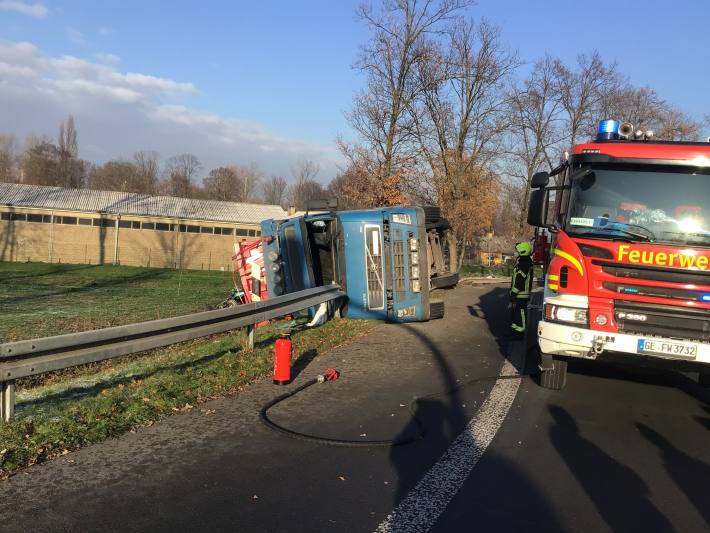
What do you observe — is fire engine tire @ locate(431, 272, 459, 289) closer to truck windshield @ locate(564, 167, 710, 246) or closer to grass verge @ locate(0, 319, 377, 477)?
grass verge @ locate(0, 319, 377, 477)

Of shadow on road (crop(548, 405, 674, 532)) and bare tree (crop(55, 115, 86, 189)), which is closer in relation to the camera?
shadow on road (crop(548, 405, 674, 532))

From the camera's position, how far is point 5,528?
338cm

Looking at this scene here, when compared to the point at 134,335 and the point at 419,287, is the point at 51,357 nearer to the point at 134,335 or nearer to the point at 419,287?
the point at 134,335

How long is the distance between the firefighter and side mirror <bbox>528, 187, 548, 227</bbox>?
10.7 feet

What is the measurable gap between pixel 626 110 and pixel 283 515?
44.8 meters

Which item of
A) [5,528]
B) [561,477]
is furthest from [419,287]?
[5,528]

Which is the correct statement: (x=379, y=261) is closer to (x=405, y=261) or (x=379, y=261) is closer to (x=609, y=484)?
(x=405, y=261)

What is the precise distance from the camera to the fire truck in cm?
602

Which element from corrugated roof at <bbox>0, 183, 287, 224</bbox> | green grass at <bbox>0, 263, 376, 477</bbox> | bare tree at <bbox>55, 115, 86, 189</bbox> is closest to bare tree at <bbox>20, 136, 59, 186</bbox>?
bare tree at <bbox>55, 115, 86, 189</bbox>

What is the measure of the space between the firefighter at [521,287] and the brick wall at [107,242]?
34366mm

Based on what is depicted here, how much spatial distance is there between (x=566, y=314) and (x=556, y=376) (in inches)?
42.7

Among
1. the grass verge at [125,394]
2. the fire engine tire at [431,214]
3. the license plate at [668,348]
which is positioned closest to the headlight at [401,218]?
the fire engine tire at [431,214]

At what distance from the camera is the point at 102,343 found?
579cm

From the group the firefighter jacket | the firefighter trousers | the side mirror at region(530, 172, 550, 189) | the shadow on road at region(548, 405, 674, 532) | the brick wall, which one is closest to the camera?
the shadow on road at region(548, 405, 674, 532)
